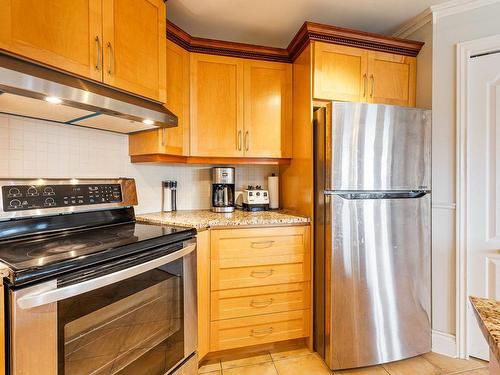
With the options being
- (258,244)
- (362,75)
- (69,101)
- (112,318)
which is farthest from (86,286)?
(362,75)

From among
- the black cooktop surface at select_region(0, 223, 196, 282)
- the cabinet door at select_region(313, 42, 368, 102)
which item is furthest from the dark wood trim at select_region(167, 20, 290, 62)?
the black cooktop surface at select_region(0, 223, 196, 282)

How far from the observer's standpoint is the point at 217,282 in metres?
1.65

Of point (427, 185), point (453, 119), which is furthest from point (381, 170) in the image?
point (453, 119)

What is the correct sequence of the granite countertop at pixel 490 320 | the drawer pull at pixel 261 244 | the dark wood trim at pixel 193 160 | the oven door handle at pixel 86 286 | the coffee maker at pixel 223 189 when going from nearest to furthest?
the granite countertop at pixel 490 320 → the oven door handle at pixel 86 286 → the drawer pull at pixel 261 244 → the dark wood trim at pixel 193 160 → the coffee maker at pixel 223 189

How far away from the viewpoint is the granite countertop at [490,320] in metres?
0.51

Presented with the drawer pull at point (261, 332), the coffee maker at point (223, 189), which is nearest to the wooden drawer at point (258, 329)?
the drawer pull at point (261, 332)

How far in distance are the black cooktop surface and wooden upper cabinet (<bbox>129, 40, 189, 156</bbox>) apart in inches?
22.2

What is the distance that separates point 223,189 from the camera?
206 cm

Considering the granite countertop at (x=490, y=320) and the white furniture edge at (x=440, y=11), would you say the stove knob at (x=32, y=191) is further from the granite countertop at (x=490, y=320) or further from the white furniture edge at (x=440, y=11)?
the white furniture edge at (x=440, y=11)

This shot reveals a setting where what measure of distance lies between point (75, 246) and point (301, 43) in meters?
1.84

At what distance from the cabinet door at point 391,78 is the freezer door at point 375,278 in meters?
0.75

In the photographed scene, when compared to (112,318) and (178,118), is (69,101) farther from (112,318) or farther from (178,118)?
(112,318)

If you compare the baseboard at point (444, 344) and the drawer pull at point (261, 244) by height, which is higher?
the drawer pull at point (261, 244)

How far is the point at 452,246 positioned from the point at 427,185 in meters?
0.46
